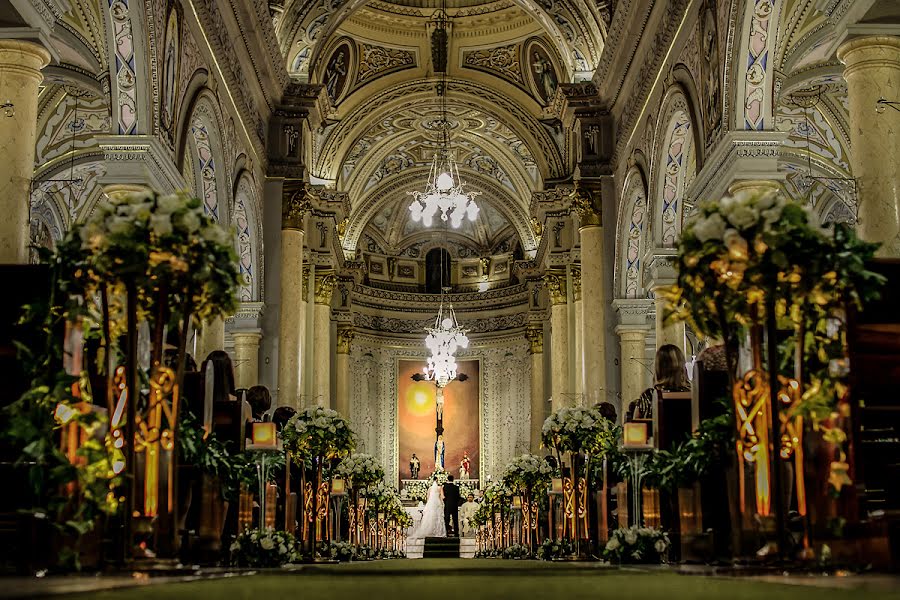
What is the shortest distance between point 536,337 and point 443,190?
29.5 feet

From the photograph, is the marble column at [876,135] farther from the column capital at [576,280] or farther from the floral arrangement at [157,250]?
the column capital at [576,280]

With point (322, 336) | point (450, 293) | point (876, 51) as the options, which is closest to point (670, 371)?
point (876, 51)

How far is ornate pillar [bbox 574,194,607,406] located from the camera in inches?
701

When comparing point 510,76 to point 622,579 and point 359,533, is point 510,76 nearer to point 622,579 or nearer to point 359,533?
point 359,533

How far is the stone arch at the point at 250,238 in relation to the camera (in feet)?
53.4

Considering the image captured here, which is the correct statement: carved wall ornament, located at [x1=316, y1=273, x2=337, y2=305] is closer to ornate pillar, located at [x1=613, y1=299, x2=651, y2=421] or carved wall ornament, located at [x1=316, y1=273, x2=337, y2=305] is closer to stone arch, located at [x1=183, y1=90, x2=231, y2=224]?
ornate pillar, located at [x1=613, y1=299, x2=651, y2=421]

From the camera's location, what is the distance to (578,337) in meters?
20.4

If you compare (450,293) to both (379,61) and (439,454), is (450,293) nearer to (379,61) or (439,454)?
(439,454)

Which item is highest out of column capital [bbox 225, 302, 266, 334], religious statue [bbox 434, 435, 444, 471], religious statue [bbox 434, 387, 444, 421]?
column capital [bbox 225, 302, 266, 334]

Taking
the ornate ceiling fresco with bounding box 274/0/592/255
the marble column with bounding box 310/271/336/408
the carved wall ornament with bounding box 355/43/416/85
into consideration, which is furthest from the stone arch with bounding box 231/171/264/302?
the carved wall ornament with bounding box 355/43/416/85

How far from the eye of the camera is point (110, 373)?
5.32m

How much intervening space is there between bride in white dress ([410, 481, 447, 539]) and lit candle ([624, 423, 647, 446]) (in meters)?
17.5

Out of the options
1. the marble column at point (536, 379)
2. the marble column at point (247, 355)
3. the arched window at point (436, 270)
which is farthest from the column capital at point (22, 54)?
the arched window at point (436, 270)

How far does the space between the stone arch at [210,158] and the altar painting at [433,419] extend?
1646 cm
